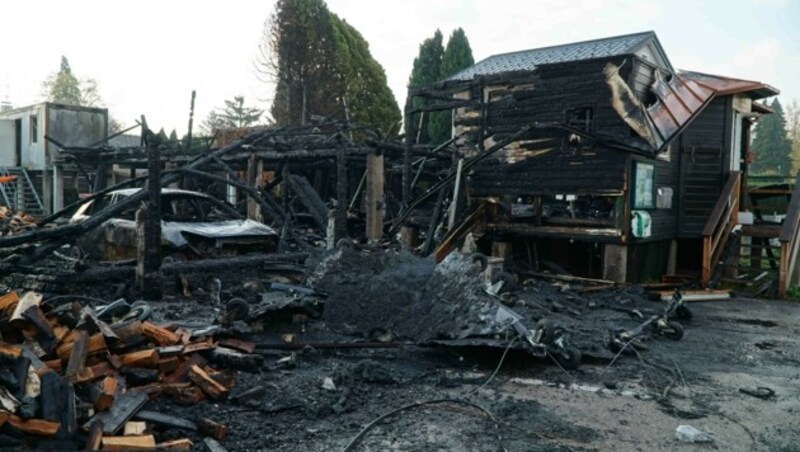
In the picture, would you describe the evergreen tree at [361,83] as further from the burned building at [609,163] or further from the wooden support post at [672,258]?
the wooden support post at [672,258]

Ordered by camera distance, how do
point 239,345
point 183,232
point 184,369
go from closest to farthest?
point 184,369 < point 239,345 < point 183,232

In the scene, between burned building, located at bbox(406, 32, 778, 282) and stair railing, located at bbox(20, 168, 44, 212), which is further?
stair railing, located at bbox(20, 168, 44, 212)

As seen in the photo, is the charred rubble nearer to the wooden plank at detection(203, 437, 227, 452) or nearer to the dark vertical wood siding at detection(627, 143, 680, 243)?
the wooden plank at detection(203, 437, 227, 452)

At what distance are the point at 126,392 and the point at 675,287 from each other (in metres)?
11.2

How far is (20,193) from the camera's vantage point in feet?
94.2

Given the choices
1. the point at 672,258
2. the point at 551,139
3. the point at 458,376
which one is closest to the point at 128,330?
the point at 458,376

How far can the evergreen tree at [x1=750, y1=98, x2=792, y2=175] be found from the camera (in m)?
59.9

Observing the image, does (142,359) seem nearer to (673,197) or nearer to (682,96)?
(673,197)

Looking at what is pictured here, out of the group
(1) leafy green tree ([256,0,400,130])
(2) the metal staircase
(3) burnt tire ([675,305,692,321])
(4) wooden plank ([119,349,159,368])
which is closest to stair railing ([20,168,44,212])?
(2) the metal staircase

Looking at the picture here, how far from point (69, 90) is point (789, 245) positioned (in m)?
64.2

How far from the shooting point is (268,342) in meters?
6.70

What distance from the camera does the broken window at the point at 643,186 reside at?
488 inches

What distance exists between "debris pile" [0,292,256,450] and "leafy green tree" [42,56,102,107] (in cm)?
6150

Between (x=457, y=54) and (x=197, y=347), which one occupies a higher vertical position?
(x=457, y=54)
